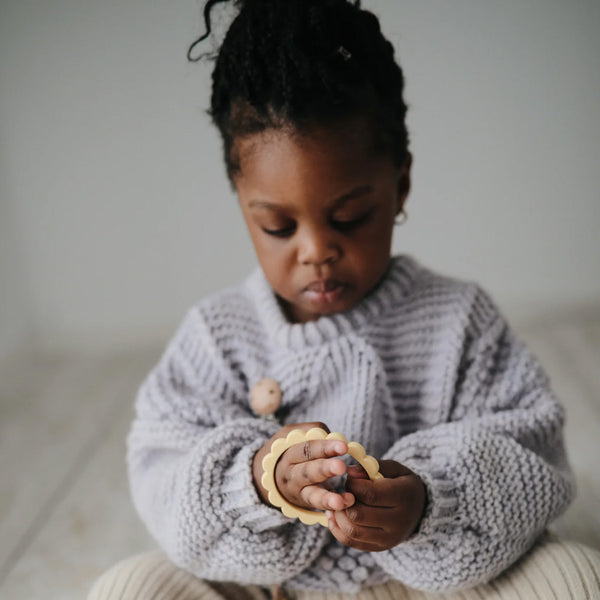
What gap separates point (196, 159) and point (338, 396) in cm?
72

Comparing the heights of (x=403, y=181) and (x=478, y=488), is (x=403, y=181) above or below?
above

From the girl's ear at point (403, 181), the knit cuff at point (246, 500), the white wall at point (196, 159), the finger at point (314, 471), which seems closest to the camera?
the finger at point (314, 471)

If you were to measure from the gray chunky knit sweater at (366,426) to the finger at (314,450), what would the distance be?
8 cm

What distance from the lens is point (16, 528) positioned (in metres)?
0.93

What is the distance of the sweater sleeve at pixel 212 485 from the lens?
60 cm

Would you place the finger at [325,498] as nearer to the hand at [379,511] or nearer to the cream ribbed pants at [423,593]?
the hand at [379,511]

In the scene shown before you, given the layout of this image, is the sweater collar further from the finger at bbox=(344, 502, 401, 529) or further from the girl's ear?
the finger at bbox=(344, 502, 401, 529)

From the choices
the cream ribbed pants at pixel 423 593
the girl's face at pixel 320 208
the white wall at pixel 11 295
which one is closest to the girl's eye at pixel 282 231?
the girl's face at pixel 320 208

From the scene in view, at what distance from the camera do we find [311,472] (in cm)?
48

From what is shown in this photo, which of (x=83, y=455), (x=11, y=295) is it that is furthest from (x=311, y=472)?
(x=11, y=295)

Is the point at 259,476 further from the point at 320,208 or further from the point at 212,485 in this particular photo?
the point at 320,208

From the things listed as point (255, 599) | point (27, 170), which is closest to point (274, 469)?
point (255, 599)

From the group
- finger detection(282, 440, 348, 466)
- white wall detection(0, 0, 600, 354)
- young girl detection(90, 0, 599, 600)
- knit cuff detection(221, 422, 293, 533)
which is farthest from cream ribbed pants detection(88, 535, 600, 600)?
white wall detection(0, 0, 600, 354)

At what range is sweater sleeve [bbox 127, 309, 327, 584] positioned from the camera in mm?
603
